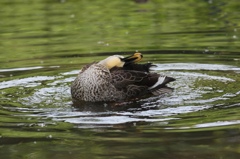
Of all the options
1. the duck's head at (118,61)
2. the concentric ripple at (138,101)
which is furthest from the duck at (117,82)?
the concentric ripple at (138,101)

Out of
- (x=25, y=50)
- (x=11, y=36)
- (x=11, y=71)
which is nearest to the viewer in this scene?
(x=11, y=71)

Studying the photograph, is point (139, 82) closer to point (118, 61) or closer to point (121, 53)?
point (118, 61)

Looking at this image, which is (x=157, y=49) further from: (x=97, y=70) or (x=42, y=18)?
(x=42, y=18)

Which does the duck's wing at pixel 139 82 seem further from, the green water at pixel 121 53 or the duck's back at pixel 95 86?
the green water at pixel 121 53

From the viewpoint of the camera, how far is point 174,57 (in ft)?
44.0

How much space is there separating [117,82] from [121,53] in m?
3.75

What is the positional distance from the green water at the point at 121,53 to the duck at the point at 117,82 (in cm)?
23

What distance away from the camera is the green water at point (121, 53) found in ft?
26.7

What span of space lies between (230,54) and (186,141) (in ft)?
18.4

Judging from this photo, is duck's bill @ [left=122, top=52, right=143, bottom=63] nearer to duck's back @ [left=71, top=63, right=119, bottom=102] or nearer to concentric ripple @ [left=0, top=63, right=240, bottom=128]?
duck's back @ [left=71, top=63, right=119, bottom=102]

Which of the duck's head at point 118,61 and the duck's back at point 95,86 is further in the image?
the duck's head at point 118,61

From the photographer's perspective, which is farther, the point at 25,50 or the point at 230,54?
the point at 25,50

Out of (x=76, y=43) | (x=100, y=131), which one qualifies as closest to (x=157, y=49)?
(x=76, y=43)

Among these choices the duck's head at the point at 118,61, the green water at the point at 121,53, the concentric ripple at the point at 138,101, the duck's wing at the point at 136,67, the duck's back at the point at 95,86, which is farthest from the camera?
the duck's wing at the point at 136,67
